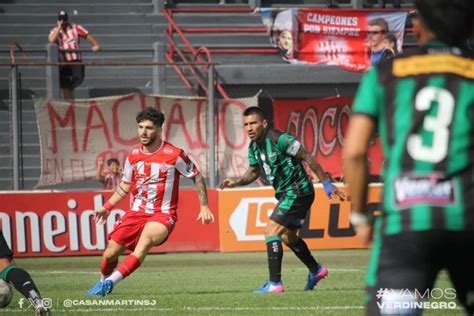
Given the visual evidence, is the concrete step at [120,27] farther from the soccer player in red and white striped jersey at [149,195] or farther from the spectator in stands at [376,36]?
the soccer player in red and white striped jersey at [149,195]

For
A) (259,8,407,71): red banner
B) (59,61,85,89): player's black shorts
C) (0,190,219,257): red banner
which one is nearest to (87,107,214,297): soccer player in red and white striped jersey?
(0,190,219,257): red banner

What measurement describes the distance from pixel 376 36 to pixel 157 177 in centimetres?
1332

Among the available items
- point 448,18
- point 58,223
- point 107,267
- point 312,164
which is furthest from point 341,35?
point 448,18

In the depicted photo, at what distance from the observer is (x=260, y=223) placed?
18672 mm

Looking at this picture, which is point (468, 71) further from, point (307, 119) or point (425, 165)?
point (307, 119)

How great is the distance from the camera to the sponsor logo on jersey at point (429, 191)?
14.6 ft

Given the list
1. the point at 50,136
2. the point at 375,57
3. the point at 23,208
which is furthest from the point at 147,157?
the point at 375,57

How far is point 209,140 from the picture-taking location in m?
20.0

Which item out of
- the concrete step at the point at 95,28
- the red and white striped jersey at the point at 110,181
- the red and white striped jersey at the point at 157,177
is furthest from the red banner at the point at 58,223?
the concrete step at the point at 95,28

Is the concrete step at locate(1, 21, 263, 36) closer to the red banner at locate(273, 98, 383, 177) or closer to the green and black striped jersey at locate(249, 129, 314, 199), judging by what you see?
the red banner at locate(273, 98, 383, 177)

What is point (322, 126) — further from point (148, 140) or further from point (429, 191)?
point (429, 191)

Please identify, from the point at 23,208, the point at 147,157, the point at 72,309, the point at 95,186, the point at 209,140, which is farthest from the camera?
the point at 95,186

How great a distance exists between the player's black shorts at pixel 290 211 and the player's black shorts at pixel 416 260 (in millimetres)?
7783

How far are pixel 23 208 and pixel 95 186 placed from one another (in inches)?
136
